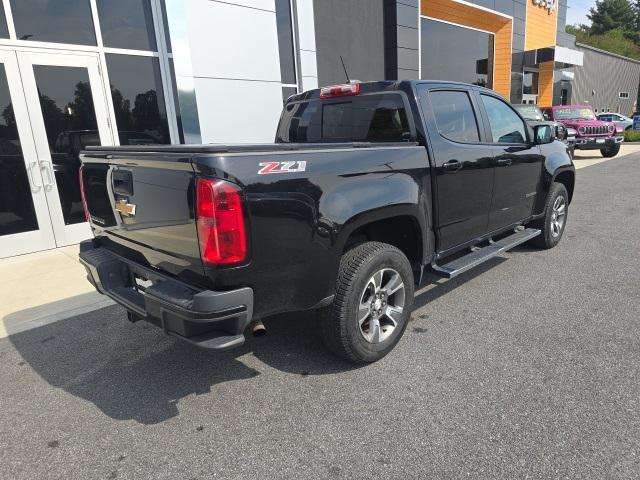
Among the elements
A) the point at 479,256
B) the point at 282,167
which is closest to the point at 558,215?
the point at 479,256

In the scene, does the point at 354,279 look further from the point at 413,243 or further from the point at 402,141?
the point at 402,141

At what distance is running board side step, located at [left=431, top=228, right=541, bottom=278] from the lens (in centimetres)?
361

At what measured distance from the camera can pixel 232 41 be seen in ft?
26.3

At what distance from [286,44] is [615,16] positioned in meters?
87.2

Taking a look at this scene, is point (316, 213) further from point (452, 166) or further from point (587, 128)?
point (587, 128)

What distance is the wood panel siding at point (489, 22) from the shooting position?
1472 cm

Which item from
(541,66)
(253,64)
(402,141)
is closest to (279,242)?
(402,141)

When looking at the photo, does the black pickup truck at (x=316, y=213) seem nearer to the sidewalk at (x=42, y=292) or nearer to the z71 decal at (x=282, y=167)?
the z71 decal at (x=282, y=167)

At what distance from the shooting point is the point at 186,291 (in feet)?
7.91

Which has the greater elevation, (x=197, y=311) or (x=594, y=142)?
(x=197, y=311)

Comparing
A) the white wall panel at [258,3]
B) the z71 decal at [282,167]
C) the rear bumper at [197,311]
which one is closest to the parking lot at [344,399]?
the rear bumper at [197,311]

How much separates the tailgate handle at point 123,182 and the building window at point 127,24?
17.4 feet

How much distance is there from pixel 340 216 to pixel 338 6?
31.1 feet

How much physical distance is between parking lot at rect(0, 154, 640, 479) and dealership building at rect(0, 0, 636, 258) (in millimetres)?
3385
